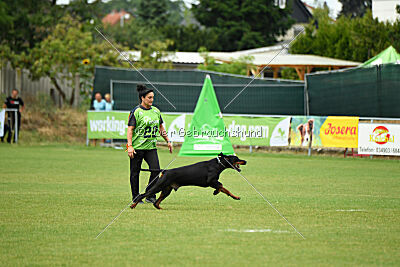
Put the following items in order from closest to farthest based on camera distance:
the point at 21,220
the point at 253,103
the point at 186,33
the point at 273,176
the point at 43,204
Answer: the point at 21,220
the point at 43,204
the point at 273,176
the point at 253,103
the point at 186,33

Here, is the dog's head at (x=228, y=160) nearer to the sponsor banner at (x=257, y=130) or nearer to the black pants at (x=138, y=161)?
the black pants at (x=138, y=161)

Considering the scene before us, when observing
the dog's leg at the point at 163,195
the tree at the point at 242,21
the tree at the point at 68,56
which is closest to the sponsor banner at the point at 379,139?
the dog's leg at the point at 163,195

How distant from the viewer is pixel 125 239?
8070 millimetres

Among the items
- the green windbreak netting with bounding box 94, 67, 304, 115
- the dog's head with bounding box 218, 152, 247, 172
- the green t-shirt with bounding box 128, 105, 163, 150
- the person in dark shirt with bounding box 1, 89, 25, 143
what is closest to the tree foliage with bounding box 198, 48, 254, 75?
the green windbreak netting with bounding box 94, 67, 304, 115

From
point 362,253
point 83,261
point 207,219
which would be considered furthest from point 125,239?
point 362,253

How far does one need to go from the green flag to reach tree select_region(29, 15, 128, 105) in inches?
905

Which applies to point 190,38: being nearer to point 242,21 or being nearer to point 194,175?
point 242,21

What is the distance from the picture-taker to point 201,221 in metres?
9.42

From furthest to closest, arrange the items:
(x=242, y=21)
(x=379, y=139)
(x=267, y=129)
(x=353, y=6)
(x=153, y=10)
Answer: (x=353, y=6), (x=153, y=10), (x=242, y=21), (x=267, y=129), (x=379, y=139)

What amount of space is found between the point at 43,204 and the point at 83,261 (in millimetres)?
4322

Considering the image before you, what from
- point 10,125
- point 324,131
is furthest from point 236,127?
point 10,125

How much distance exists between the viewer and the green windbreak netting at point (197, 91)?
25984 mm

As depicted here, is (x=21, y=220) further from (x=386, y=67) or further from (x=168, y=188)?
(x=386, y=67)

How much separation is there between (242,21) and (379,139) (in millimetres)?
43933
